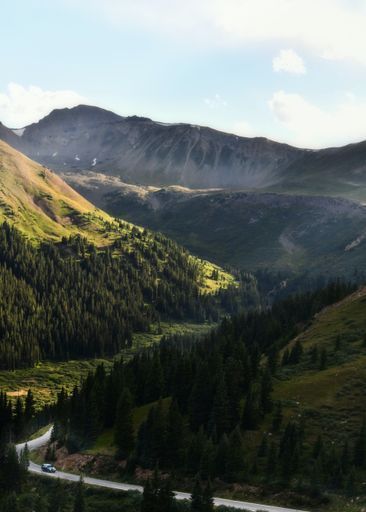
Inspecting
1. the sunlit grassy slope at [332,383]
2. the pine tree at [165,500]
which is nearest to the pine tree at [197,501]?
the pine tree at [165,500]

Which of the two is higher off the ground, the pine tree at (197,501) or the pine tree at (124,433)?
the pine tree at (197,501)

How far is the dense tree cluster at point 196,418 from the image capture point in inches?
2911

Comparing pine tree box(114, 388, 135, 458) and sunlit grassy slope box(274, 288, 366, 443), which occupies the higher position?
sunlit grassy slope box(274, 288, 366, 443)

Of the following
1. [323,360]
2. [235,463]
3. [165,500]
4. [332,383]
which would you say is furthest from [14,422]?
[332,383]

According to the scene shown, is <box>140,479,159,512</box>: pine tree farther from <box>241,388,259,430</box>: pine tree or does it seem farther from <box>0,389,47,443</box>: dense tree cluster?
<box>0,389,47,443</box>: dense tree cluster

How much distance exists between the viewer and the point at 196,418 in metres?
92.7

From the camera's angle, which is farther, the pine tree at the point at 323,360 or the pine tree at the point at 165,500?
the pine tree at the point at 323,360

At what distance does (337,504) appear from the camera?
62.0 metres

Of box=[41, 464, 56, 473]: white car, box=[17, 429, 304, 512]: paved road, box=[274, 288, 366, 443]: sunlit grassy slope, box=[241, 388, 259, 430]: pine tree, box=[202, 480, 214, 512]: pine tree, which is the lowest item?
box=[41, 464, 56, 473]: white car

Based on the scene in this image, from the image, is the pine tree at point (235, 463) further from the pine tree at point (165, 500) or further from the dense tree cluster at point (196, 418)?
the pine tree at point (165, 500)

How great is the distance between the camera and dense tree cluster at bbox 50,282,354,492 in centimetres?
7394

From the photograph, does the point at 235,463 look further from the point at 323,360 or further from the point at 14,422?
the point at 14,422

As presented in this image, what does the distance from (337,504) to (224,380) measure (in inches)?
1316

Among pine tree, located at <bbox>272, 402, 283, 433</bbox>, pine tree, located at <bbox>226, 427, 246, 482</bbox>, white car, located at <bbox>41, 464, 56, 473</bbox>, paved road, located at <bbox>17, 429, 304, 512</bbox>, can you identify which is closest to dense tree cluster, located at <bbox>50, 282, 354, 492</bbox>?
pine tree, located at <bbox>226, 427, 246, 482</bbox>
